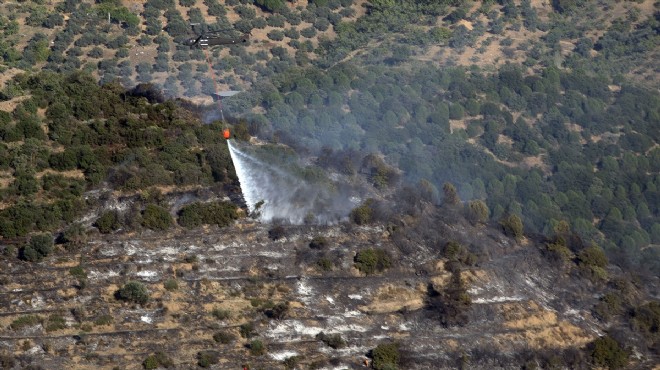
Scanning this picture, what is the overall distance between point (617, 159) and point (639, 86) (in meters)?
17.5

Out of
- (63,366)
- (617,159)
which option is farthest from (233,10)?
(63,366)

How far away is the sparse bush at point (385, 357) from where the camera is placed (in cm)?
7700

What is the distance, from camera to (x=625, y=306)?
89750 mm

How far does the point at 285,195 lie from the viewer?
93438mm

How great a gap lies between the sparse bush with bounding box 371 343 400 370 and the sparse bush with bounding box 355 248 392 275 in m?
8.61

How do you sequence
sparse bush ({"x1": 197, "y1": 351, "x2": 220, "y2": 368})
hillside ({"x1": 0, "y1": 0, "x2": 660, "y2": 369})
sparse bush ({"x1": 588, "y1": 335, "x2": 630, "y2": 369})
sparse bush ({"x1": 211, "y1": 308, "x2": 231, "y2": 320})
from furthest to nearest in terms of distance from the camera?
sparse bush ({"x1": 588, "y1": 335, "x2": 630, "y2": 369})
sparse bush ({"x1": 211, "y1": 308, "x2": 231, "y2": 320})
hillside ({"x1": 0, "y1": 0, "x2": 660, "y2": 369})
sparse bush ({"x1": 197, "y1": 351, "x2": 220, "y2": 368})

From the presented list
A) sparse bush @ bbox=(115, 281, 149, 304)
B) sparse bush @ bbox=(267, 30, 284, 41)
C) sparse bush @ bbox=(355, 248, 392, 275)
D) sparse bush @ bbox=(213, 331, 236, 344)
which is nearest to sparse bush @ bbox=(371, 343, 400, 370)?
sparse bush @ bbox=(213, 331, 236, 344)

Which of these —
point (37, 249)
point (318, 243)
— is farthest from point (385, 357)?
point (37, 249)

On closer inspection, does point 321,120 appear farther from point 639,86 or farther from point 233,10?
point 639,86

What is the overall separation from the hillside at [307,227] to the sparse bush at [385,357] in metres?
0.10

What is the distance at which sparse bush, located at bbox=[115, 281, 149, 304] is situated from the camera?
260 feet

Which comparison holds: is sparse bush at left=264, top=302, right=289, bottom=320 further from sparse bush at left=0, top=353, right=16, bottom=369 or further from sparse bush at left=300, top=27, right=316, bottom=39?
sparse bush at left=300, top=27, right=316, bottom=39

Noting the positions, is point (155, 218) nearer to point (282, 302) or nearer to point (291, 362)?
point (282, 302)

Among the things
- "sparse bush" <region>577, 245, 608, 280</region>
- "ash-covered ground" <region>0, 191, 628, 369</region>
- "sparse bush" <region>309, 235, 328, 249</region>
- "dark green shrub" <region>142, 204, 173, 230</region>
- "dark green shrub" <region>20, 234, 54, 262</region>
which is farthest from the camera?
"sparse bush" <region>577, 245, 608, 280</region>
